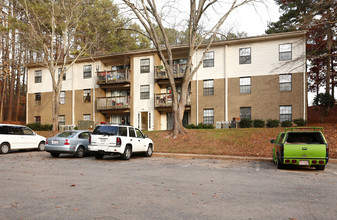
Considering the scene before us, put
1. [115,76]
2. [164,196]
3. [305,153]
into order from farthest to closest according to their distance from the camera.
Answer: [115,76] < [305,153] < [164,196]

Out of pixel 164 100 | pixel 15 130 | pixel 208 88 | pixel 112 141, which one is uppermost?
pixel 208 88

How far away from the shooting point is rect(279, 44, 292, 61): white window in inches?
1010

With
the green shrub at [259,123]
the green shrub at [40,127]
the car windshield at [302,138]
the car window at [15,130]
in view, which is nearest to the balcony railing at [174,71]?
the green shrub at [259,123]

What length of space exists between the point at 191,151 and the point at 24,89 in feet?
150

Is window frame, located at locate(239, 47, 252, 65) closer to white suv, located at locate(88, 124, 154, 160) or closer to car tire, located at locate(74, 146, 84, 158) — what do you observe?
white suv, located at locate(88, 124, 154, 160)

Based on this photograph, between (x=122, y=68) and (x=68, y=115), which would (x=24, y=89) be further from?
(x=122, y=68)

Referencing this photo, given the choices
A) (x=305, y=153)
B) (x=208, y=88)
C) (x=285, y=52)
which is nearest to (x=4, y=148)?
(x=305, y=153)

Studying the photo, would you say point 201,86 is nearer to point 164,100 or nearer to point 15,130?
point 164,100

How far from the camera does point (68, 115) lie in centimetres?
3419

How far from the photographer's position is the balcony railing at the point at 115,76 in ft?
102

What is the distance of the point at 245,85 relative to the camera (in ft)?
88.6

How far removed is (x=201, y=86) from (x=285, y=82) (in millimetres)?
7804

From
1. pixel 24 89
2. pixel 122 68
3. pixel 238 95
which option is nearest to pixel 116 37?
pixel 122 68

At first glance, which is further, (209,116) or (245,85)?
(209,116)
